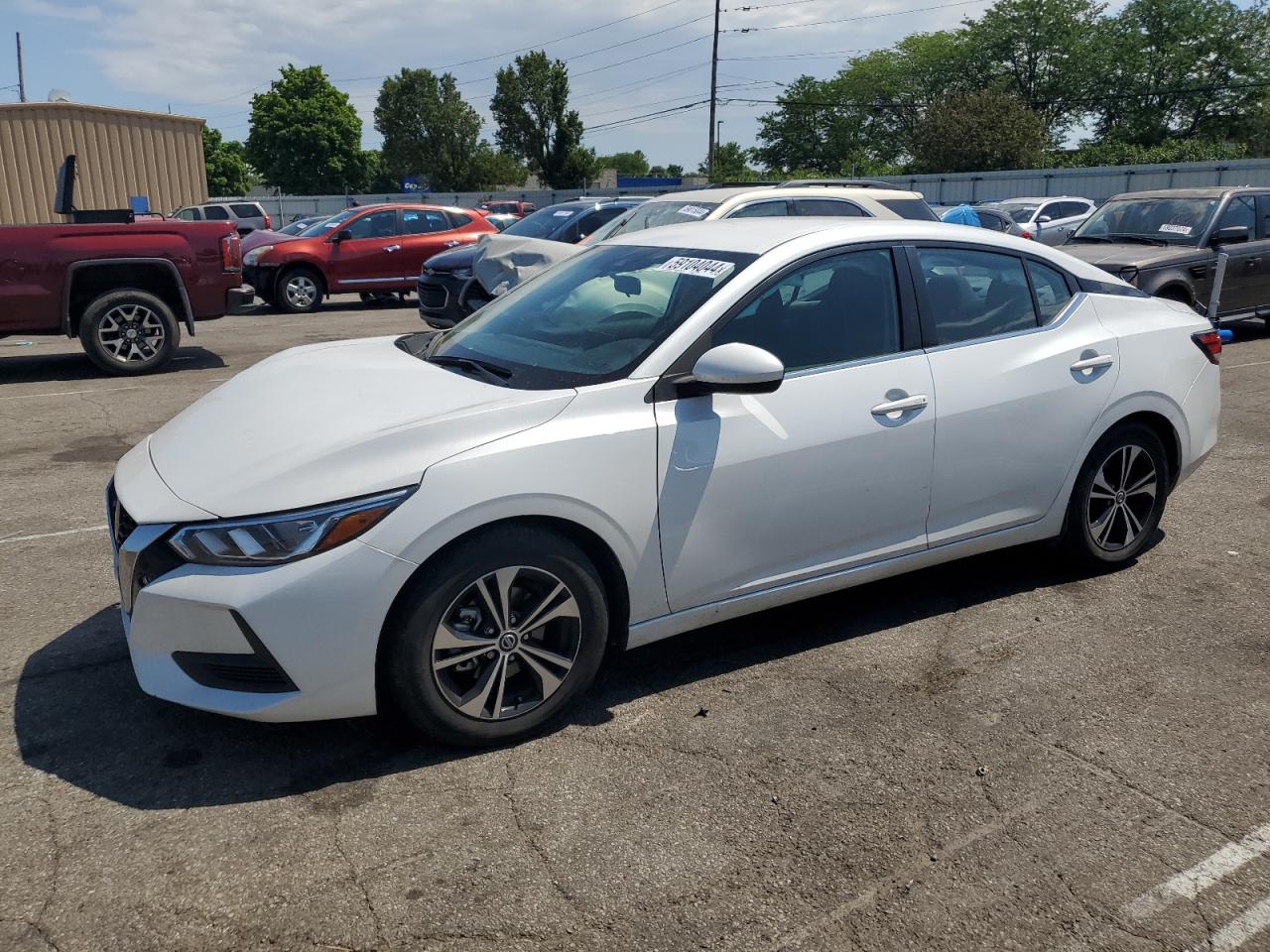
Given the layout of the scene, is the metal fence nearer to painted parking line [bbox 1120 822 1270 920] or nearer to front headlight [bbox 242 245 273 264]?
front headlight [bbox 242 245 273 264]

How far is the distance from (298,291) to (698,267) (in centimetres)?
1456

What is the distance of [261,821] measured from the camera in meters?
3.05

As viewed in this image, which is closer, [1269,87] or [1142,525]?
[1142,525]

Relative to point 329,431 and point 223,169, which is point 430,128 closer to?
point 223,169

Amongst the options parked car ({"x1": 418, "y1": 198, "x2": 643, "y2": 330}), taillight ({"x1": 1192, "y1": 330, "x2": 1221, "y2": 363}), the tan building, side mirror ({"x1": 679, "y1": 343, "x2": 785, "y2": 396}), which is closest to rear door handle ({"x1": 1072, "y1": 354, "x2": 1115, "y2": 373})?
taillight ({"x1": 1192, "y1": 330, "x2": 1221, "y2": 363})

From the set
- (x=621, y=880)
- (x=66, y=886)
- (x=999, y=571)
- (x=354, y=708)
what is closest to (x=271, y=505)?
(x=354, y=708)

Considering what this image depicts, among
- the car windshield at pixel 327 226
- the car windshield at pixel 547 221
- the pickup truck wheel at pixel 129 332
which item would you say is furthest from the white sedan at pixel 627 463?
the car windshield at pixel 327 226

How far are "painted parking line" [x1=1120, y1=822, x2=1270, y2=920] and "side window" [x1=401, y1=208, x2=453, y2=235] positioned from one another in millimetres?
16497

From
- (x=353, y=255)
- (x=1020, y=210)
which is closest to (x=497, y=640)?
(x=353, y=255)

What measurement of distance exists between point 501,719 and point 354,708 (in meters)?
0.46

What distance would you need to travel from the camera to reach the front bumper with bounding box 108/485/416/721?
3.05 meters

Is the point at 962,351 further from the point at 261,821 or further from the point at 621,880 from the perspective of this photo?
the point at 261,821

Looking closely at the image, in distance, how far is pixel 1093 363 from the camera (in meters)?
4.65

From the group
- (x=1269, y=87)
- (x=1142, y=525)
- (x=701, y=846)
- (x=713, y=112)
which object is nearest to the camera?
(x=701, y=846)
